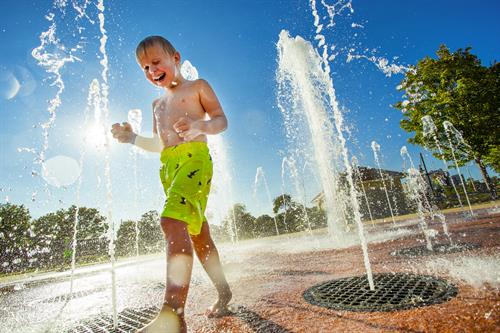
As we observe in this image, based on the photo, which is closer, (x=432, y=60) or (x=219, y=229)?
(x=432, y=60)

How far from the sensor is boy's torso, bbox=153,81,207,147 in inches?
73.4

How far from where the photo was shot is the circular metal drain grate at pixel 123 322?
1936mm

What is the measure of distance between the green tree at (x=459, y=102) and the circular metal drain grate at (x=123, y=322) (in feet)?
51.8

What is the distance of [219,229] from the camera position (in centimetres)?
2372

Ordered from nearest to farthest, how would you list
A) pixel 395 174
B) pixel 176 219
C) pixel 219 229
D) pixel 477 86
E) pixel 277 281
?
pixel 176 219, pixel 277 281, pixel 477 86, pixel 219 229, pixel 395 174

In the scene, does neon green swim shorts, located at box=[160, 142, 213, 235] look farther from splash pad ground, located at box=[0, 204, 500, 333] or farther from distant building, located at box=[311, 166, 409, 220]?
distant building, located at box=[311, 166, 409, 220]

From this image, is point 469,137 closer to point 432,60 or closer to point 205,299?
point 432,60

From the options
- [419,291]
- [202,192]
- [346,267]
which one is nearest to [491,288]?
[419,291]

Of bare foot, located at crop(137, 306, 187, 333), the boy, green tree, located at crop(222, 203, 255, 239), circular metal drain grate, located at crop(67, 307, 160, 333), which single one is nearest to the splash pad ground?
circular metal drain grate, located at crop(67, 307, 160, 333)

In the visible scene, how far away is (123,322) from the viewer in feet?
6.84

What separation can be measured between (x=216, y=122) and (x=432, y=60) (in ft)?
58.4

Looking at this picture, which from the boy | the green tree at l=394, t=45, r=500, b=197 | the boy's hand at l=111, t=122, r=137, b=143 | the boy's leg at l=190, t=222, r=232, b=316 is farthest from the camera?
the green tree at l=394, t=45, r=500, b=197

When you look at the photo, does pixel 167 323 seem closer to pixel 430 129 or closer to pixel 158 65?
pixel 158 65

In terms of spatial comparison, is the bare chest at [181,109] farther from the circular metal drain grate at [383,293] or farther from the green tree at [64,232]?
the green tree at [64,232]
